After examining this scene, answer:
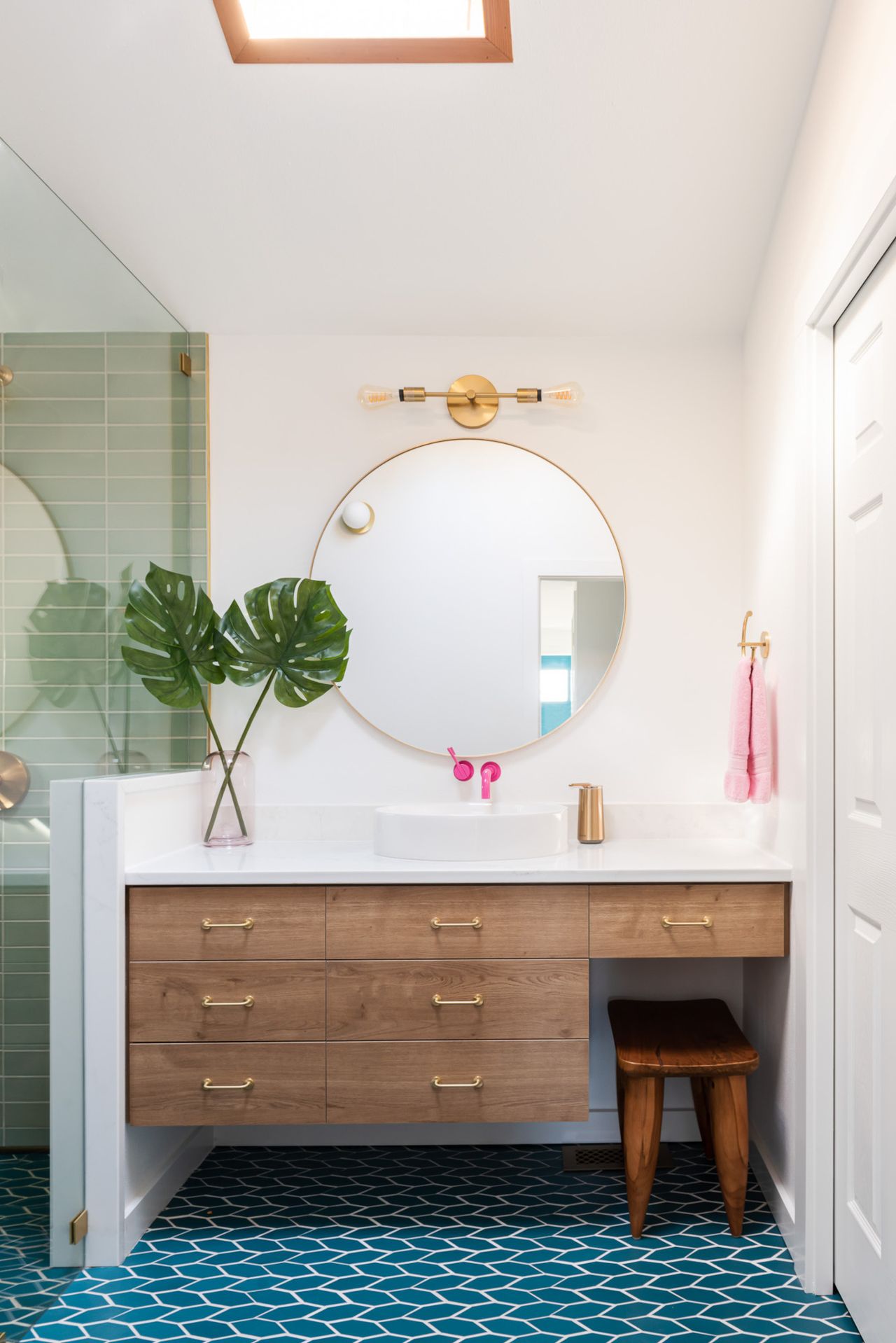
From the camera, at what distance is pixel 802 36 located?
2029 millimetres

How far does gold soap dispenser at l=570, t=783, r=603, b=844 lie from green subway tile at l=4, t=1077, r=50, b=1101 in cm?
139

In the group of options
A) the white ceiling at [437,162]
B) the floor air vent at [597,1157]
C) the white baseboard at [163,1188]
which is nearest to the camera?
the white ceiling at [437,162]

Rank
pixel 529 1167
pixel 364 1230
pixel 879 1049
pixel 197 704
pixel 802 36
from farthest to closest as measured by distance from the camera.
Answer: pixel 197 704
pixel 529 1167
pixel 364 1230
pixel 802 36
pixel 879 1049

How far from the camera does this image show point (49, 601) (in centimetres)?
199

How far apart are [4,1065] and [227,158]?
1.99m

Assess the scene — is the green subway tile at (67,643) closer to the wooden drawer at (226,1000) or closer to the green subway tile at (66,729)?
the green subway tile at (66,729)

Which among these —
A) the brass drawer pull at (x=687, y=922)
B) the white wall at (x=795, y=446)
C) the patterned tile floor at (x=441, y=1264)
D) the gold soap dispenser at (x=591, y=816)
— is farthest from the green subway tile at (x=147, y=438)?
the patterned tile floor at (x=441, y=1264)

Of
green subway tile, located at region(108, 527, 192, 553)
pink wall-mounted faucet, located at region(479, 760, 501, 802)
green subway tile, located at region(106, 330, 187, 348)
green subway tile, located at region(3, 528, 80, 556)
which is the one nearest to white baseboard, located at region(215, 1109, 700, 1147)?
pink wall-mounted faucet, located at region(479, 760, 501, 802)

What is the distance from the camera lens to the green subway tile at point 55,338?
6.02 ft

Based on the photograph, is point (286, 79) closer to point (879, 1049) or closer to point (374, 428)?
point (374, 428)

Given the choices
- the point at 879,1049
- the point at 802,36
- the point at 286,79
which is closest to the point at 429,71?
the point at 286,79

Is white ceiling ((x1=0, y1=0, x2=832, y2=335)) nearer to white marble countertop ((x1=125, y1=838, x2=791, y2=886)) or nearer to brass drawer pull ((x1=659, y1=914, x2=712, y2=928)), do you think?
white marble countertop ((x1=125, y1=838, x2=791, y2=886))

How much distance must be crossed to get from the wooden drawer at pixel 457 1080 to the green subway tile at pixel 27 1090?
1.88 feet

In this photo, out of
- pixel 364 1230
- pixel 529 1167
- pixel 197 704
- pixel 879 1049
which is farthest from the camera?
pixel 197 704
